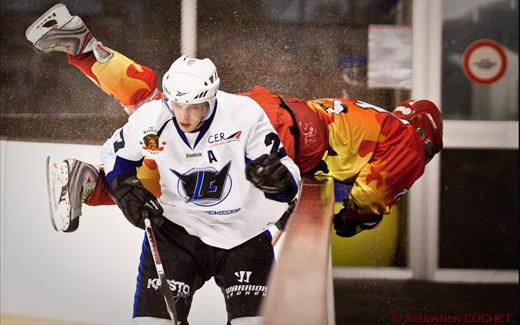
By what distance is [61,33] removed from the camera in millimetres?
2752

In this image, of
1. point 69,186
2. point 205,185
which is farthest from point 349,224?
point 69,186

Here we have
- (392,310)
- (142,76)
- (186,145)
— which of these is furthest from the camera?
(392,310)

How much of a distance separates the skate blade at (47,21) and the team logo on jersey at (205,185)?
67cm

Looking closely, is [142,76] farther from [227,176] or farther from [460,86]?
[460,86]

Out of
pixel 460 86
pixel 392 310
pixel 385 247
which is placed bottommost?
pixel 392 310

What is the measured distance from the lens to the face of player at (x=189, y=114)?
2371mm

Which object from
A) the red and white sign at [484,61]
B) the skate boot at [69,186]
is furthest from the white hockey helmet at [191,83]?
the red and white sign at [484,61]

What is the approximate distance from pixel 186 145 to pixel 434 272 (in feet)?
3.39

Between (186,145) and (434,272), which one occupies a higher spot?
(186,145)

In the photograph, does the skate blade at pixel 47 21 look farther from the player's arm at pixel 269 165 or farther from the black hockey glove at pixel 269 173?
the black hockey glove at pixel 269 173

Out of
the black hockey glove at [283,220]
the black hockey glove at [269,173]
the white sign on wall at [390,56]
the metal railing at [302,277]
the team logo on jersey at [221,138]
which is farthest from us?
the white sign on wall at [390,56]

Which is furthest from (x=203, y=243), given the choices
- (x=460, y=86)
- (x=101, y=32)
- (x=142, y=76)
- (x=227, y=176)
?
(x=460, y=86)

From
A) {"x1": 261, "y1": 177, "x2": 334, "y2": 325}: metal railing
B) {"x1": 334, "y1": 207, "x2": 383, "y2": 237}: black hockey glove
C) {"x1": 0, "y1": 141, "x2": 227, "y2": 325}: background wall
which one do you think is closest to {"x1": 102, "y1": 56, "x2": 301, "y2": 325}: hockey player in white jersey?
{"x1": 0, "y1": 141, "x2": 227, "y2": 325}: background wall

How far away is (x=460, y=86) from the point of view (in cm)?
287
